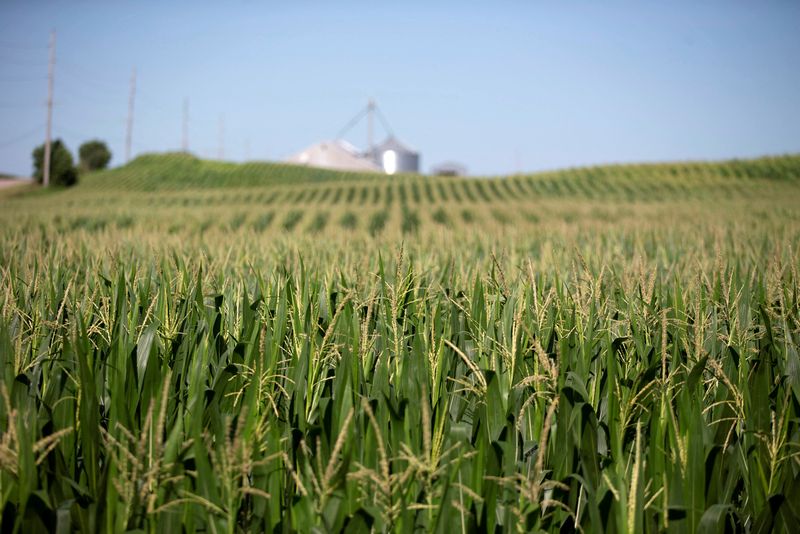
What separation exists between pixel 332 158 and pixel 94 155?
35.2 meters

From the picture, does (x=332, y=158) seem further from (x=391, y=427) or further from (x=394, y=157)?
(x=391, y=427)

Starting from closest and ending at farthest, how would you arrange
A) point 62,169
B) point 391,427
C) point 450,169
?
point 391,427 < point 62,169 < point 450,169

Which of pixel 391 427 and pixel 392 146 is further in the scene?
pixel 392 146

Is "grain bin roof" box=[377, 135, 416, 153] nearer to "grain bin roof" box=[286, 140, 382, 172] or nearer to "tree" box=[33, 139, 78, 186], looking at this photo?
"grain bin roof" box=[286, 140, 382, 172]

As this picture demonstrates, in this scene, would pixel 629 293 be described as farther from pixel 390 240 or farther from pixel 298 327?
pixel 390 240

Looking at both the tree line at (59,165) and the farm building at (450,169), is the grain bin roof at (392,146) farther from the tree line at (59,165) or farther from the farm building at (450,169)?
the tree line at (59,165)

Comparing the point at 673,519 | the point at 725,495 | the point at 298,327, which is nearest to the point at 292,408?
the point at 298,327

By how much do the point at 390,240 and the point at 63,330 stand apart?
13.5 feet

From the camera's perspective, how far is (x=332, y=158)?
74.5 meters

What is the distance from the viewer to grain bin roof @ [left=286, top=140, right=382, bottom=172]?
73625 millimetres

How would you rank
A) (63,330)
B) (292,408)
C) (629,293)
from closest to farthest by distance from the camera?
1. (292,408)
2. (63,330)
3. (629,293)

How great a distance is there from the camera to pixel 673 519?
1349mm

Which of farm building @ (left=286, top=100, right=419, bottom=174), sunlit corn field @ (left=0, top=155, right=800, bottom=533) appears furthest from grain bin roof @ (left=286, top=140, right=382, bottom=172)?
sunlit corn field @ (left=0, top=155, right=800, bottom=533)

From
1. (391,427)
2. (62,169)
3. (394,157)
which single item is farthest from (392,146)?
(391,427)
